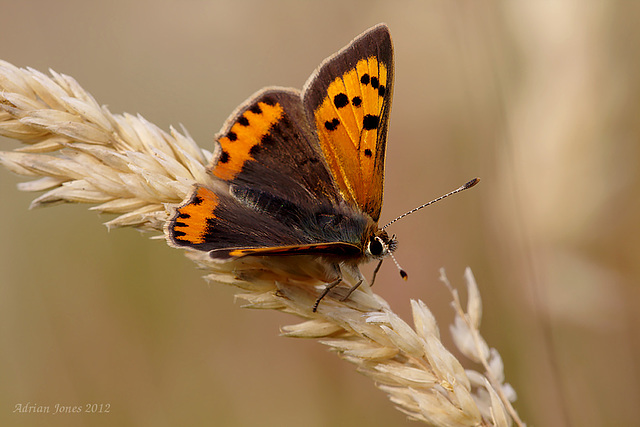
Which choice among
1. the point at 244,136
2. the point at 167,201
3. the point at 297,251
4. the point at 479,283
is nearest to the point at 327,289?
the point at 297,251

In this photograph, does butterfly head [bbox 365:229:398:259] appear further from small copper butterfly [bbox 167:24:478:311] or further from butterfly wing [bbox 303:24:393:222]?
butterfly wing [bbox 303:24:393:222]

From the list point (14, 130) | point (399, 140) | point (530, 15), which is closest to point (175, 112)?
point (399, 140)

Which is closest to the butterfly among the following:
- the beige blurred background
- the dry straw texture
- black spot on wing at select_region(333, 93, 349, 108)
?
black spot on wing at select_region(333, 93, 349, 108)

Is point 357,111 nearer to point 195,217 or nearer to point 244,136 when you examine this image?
point 244,136

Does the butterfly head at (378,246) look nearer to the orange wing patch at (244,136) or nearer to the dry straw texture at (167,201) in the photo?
the dry straw texture at (167,201)

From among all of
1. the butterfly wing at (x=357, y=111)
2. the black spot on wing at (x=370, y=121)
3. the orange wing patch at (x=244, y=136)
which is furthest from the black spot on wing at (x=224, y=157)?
the black spot on wing at (x=370, y=121)

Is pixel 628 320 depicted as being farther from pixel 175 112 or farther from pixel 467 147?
pixel 175 112
